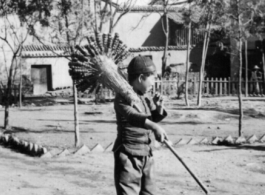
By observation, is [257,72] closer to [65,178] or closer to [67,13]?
[67,13]

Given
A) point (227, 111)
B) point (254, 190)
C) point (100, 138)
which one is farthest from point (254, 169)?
point (227, 111)

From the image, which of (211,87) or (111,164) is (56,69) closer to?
(211,87)

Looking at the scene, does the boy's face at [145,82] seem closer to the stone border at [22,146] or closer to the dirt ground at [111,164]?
the dirt ground at [111,164]

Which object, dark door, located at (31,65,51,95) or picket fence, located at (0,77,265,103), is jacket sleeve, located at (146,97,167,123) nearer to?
picket fence, located at (0,77,265,103)

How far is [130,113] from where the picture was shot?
3801 mm

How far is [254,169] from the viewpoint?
6.84 m

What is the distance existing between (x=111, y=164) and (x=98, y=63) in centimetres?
299

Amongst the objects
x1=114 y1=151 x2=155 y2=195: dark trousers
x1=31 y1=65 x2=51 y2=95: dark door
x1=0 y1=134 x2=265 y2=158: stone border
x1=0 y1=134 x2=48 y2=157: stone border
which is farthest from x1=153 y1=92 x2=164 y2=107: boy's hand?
x1=31 y1=65 x2=51 y2=95: dark door

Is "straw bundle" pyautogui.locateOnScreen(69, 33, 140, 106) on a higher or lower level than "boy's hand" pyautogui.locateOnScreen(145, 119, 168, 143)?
higher

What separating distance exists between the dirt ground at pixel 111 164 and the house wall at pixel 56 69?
1376cm

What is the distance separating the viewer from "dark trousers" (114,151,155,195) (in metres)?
3.92

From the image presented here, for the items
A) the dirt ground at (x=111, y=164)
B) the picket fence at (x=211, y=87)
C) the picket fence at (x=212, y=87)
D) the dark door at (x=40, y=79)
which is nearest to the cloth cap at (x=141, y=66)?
the dirt ground at (x=111, y=164)

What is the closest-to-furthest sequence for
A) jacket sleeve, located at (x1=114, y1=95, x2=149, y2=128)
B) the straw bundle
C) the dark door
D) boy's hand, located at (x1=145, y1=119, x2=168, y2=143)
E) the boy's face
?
boy's hand, located at (x1=145, y1=119, x2=168, y2=143)
jacket sleeve, located at (x1=114, y1=95, x2=149, y2=128)
the boy's face
the straw bundle
the dark door

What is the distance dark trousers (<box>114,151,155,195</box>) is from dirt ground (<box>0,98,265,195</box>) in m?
1.54
